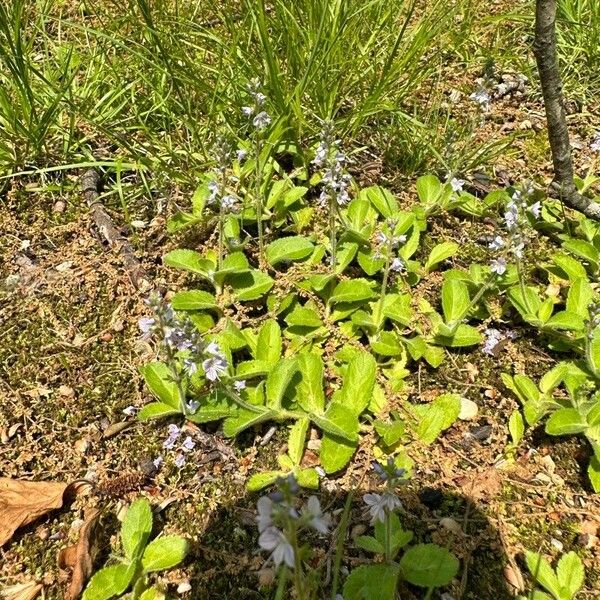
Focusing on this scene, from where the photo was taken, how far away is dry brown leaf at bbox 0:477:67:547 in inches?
90.4

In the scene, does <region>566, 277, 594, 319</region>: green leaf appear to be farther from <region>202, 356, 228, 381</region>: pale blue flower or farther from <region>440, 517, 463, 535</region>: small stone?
<region>202, 356, 228, 381</region>: pale blue flower

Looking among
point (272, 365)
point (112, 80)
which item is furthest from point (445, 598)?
point (112, 80)

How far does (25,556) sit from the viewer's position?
226 cm

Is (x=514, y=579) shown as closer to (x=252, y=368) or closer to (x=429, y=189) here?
(x=252, y=368)

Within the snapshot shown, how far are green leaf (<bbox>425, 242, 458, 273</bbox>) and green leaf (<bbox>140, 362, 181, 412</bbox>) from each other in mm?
1358

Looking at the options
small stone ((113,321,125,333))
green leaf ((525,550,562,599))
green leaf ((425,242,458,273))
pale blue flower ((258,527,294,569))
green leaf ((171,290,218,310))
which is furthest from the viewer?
green leaf ((425,242,458,273))

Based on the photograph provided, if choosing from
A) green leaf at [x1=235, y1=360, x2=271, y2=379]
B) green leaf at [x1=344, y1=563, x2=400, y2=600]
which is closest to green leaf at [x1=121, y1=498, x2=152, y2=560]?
green leaf at [x1=235, y1=360, x2=271, y2=379]

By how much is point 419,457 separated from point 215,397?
825mm

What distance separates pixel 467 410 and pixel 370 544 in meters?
0.79

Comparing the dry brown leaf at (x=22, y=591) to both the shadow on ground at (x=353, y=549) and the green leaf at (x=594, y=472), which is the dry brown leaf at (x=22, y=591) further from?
the green leaf at (x=594, y=472)

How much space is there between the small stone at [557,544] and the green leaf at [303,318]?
4.01 ft

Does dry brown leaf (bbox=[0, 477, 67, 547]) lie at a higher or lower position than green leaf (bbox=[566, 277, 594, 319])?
lower

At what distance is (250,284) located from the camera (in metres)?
2.95

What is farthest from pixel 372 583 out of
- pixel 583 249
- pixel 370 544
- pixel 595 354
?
pixel 583 249
